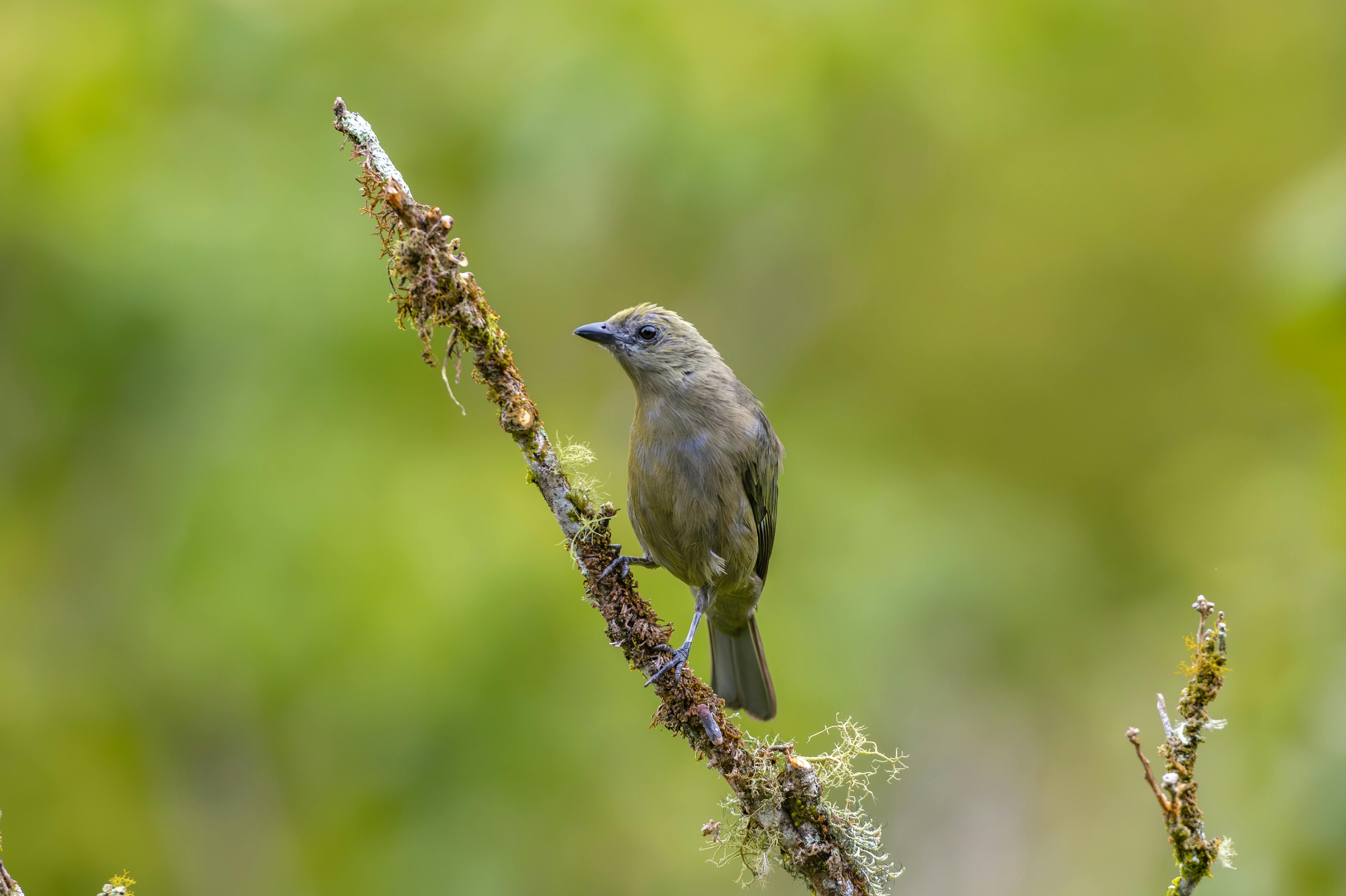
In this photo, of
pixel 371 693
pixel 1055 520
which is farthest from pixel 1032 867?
pixel 371 693

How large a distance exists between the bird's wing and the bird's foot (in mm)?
1576

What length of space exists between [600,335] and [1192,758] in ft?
9.00

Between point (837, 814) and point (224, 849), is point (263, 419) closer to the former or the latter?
point (224, 849)

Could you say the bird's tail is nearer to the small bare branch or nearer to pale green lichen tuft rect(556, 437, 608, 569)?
pale green lichen tuft rect(556, 437, 608, 569)

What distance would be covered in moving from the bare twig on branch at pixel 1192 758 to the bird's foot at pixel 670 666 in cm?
108

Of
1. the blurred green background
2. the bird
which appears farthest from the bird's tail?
the blurred green background

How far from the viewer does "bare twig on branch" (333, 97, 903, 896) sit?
2525 millimetres

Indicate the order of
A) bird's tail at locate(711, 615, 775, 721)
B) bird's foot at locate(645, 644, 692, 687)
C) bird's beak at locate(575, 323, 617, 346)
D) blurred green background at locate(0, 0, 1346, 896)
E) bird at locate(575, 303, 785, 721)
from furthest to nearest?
blurred green background at locate(0, 0, 1346, 896), bird's tail at locate(711, 615, 775, 721), bird's beak at locate(575, 323, 617, 346), bird at locate(575, 303, 785, 721), bird's foot at locate(645, 644, 692, 687)

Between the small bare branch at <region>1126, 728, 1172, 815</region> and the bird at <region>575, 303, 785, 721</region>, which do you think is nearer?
the small bare branch at <region>1126, 728, 1172, 815</region>

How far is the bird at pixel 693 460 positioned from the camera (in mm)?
4078

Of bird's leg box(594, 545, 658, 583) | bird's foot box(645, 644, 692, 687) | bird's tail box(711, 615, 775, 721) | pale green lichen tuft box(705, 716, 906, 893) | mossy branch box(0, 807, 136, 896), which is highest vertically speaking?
bird's tail box(711, 615, 775, 721)

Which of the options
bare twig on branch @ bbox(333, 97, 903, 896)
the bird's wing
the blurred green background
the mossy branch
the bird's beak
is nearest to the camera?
the mossy branch

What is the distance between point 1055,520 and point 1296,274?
15.5ft

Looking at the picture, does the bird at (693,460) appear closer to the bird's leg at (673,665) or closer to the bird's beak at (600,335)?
the bird's beak at (600,335)
